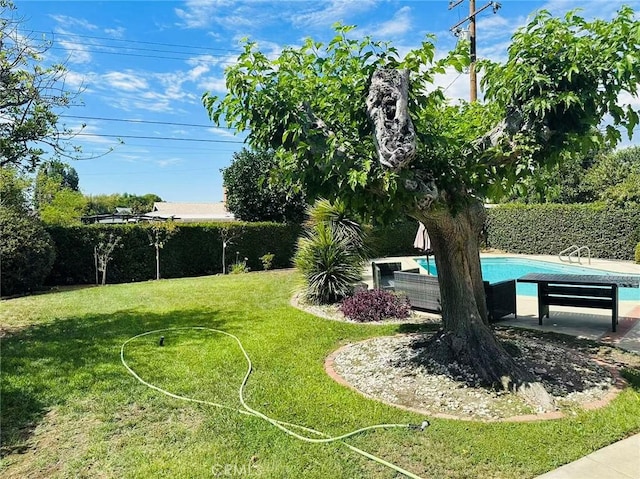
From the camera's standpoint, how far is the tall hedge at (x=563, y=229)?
57.2 ft

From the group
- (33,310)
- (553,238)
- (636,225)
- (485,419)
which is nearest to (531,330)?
(485,419)

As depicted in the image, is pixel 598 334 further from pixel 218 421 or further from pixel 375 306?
pixel 218 421

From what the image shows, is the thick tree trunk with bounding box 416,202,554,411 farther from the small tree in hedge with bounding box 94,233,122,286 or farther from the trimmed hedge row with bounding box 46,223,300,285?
the trimmed hedge row with bounding box 46,223,300,285

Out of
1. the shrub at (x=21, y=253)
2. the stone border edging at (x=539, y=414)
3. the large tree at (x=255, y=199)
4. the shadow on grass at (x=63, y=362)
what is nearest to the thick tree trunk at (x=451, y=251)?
the stone border edging at (x=539, y=414)

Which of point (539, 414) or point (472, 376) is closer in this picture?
point (539, 414)

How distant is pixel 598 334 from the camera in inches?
277

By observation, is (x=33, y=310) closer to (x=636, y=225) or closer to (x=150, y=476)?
(x=150, y=476)

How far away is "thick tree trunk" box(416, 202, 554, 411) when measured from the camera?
4.82 m

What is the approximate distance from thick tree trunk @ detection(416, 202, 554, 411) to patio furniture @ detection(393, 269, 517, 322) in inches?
90.8

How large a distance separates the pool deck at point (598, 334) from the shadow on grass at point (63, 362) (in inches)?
182

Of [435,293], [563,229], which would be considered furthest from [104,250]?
[563,229]

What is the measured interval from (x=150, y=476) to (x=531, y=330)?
6585 mm

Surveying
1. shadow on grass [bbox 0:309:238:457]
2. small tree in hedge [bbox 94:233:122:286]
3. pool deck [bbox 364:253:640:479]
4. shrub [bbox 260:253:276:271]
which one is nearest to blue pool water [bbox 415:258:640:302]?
pool deck [bbox 364:253:640:479]

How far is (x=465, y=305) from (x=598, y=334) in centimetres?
342
